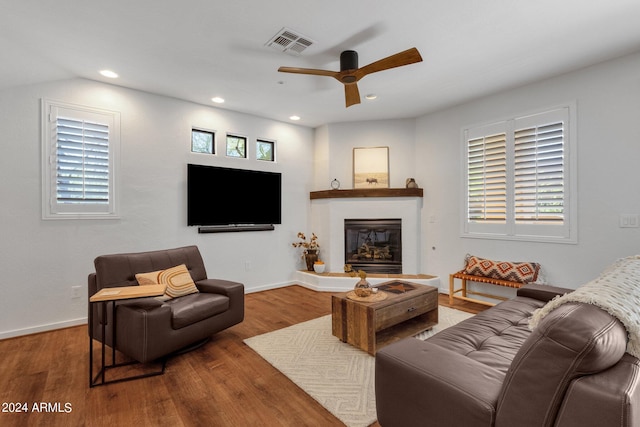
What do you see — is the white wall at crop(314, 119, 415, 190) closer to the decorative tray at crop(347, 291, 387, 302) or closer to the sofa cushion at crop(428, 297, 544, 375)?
the decorative tray at crop(347, 291, 387, 302)

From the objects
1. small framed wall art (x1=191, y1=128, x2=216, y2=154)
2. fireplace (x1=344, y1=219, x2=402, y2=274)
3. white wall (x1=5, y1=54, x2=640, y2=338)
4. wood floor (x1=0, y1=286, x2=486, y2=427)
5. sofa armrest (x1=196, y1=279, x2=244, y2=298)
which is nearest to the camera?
wood floor (x1=0, y1=286, x2=486, y2=427)

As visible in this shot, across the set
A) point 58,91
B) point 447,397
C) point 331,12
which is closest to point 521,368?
point 447,397

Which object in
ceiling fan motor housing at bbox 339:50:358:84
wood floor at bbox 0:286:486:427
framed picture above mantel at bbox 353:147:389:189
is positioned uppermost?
ceiling fan motor housing at bbox 339:50:358:84

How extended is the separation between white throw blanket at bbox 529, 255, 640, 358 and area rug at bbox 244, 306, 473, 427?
1.19 meters

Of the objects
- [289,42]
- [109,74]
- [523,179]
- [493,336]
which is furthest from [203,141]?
[523,179]

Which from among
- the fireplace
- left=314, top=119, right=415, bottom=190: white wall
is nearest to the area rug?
the fireplace

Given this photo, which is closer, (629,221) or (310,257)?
(629,221)

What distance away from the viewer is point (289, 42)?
8.73 feet

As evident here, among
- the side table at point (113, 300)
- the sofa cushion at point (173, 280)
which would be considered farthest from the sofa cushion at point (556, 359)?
the sofa cushion at point (173, 280)

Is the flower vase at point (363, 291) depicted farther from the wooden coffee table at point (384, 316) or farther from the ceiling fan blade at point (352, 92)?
the ceiling fan blade at point (352, 92)

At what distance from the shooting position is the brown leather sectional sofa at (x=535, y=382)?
887mm

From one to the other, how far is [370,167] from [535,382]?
169 inches

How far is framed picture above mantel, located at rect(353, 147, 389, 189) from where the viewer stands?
5000 mm

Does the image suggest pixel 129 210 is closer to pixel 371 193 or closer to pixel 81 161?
pixel 81 161
